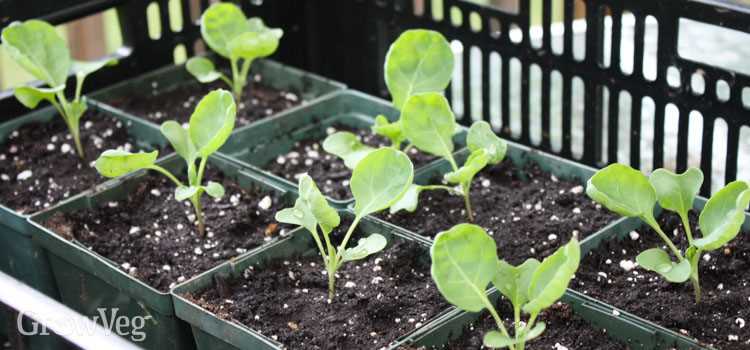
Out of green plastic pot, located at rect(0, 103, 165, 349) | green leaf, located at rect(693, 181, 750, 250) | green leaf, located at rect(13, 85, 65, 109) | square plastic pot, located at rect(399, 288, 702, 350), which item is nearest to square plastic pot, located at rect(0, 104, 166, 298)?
green plastic pot, located at rect(0, 103, 165, 349)

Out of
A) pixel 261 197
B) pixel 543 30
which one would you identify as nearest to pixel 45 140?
pixel 261 197

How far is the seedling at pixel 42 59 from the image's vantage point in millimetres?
1210

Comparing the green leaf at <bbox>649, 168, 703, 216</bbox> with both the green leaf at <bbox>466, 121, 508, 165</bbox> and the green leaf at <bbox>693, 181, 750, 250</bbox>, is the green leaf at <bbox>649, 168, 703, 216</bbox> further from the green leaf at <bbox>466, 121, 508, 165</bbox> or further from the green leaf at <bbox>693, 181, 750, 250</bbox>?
the green leaf at <bbox>466, 121, 508, 165</bbox>

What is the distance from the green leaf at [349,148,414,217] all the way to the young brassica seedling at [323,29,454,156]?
0.51ft

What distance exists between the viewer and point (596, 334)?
Answer: 2.97 feet

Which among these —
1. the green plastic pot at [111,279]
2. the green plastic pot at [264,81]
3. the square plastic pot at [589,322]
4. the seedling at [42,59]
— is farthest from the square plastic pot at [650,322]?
the seedling at [42,59]

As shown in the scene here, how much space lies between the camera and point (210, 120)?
105 centimetres

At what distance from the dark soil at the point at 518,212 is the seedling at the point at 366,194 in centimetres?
16

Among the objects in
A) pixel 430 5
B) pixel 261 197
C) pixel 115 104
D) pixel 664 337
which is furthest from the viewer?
pixel 115 104

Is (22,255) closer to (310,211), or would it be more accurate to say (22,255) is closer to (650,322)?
(310,211)

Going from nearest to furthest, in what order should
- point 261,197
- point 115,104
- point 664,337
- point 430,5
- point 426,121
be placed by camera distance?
point 664,337 < point 426,121 < point 261,197 < point 430,5 < point 115,104

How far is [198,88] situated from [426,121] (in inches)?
20.9

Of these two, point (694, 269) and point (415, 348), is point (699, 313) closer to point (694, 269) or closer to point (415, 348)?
point (694, 269)

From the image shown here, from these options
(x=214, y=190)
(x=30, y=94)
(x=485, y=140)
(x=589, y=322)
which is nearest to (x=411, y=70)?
(x=485, y=140)
